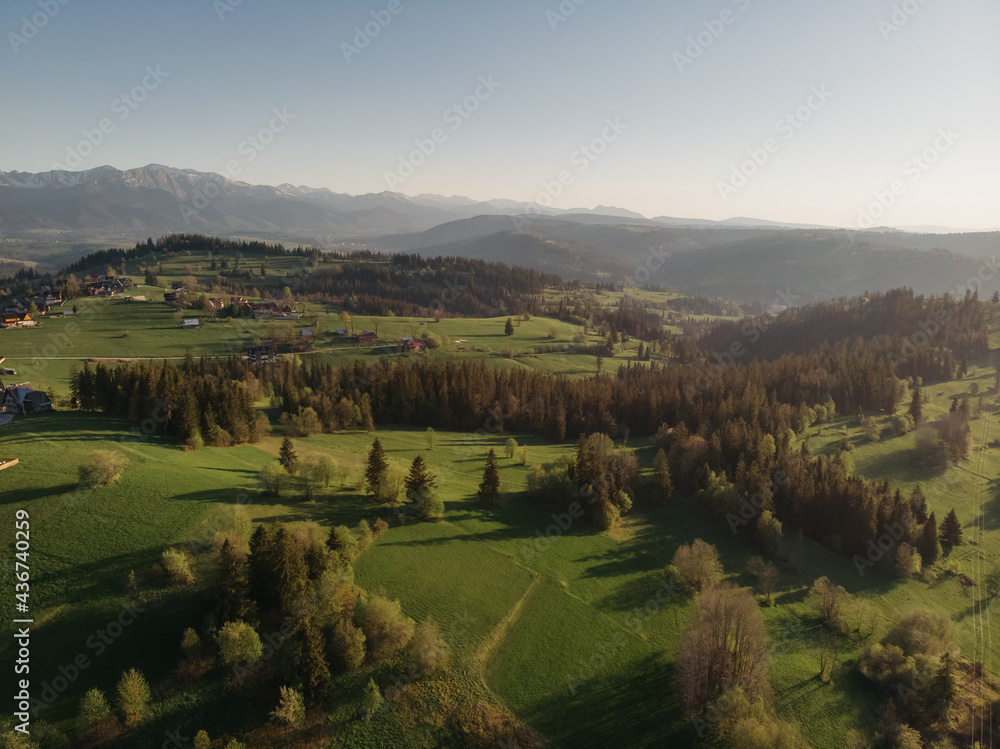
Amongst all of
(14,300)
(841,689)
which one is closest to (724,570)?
(841,689)

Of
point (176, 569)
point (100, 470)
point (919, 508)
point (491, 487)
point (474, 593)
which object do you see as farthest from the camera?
point (919, 508)

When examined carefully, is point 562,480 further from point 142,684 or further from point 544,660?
point 142,684

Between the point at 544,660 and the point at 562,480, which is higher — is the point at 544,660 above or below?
below

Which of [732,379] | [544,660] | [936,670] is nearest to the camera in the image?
[544,660]

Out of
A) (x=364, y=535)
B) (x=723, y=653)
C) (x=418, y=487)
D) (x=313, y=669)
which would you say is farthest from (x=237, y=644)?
(x=723, y=653)

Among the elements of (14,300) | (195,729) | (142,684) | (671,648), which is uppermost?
(14,300)

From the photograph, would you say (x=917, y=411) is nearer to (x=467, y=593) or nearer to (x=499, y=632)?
(x=499, y=632)

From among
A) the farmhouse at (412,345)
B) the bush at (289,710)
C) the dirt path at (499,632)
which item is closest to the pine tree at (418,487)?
the dirt path at (499,632)

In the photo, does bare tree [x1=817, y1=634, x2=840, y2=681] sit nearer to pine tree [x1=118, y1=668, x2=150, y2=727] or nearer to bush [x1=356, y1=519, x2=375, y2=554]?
bush [x1=356, y1=519, x2=375, y2=554]
